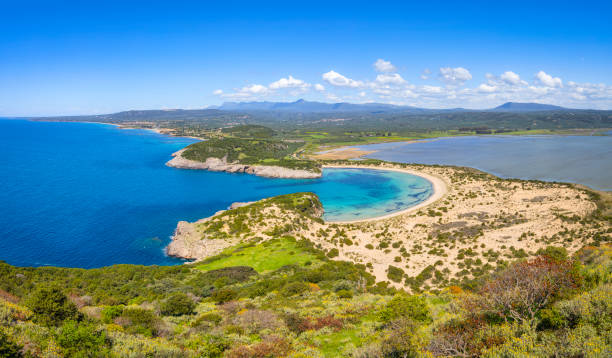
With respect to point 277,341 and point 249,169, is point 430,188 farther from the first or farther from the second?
point 277,341

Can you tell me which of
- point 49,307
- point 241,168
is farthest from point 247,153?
point 49,307

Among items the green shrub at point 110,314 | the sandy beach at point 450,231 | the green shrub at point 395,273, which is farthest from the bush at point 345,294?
the green shrub at point 110,314

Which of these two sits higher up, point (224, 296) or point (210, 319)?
point (210, 319)

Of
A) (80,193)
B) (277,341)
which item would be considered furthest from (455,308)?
(80,193)

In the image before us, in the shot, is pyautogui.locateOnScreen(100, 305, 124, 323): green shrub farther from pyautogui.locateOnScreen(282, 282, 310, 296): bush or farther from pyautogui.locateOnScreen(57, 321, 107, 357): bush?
pyautogui.locateOnScreen(282, 282, 310, 296): bush

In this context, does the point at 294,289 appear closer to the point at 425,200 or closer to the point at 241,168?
the point at 425,200

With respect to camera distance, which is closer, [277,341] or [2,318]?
[2,318]
